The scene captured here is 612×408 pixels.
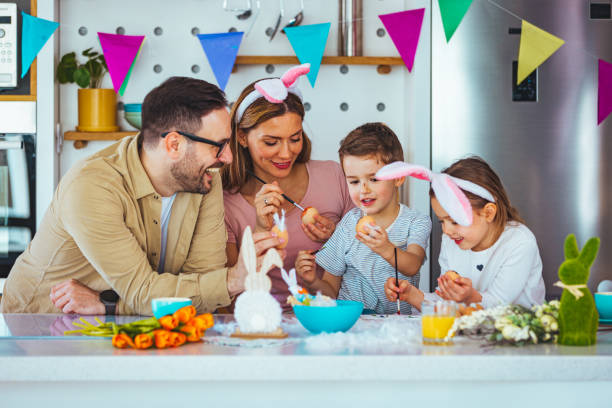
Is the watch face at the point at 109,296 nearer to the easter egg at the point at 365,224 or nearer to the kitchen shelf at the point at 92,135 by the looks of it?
the easter egg at the point at 365,224

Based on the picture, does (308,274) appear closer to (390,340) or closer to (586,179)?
(390,340)

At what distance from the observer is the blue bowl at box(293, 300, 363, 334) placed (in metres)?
1.53

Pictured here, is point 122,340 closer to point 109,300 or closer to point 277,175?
point 109,300

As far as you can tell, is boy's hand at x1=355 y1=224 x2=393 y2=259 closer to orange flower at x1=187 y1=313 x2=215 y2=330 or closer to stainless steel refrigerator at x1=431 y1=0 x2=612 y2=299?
orange flower at x1=187 y1=313 x2=215 y2=330

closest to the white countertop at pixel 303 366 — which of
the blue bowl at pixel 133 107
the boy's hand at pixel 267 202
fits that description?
the boy's hand at pixel 267 202

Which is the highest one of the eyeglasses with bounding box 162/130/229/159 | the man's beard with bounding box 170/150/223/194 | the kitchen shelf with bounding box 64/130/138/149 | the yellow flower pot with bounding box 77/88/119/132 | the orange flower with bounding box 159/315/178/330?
the yellow flower pot with bounding box 77/88/119/132

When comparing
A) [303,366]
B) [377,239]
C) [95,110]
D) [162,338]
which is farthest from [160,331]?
[95,110]

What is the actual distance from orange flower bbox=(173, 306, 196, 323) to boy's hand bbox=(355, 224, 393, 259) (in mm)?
770

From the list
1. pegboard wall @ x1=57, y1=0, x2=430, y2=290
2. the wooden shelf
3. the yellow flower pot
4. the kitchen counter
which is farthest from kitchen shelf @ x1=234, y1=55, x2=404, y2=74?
the kitchen counter

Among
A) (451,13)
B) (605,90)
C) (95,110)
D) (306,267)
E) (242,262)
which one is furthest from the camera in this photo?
(95,110)

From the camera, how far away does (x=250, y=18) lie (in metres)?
3.49

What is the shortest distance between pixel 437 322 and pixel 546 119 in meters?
2.08

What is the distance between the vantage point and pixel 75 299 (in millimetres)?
1993

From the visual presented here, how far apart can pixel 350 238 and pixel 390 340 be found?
0.98m
